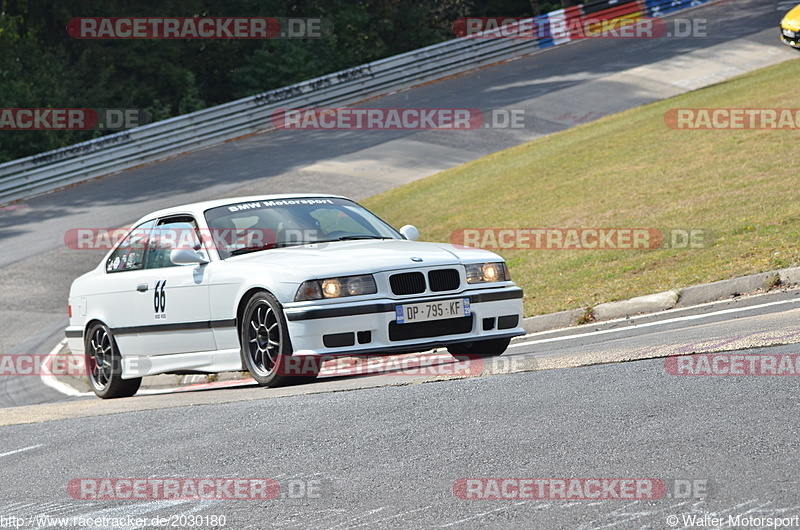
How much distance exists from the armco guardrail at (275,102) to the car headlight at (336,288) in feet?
66.3

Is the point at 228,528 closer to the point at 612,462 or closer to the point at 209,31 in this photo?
the point at 612,462

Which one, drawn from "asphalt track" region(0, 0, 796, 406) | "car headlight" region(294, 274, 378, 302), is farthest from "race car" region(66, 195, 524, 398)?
"asphalt track" region(0, 0, 796, 406)

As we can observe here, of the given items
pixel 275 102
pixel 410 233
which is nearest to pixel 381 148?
pixel 275 102

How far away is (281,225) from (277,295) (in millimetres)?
1161

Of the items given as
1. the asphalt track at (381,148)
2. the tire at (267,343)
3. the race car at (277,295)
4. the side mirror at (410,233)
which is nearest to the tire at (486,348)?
the race car at (277,295)

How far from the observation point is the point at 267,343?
7883 mm

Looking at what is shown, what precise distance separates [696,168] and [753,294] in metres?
6.25

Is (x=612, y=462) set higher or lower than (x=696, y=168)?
lower

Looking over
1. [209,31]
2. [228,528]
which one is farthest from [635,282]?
[209,31]

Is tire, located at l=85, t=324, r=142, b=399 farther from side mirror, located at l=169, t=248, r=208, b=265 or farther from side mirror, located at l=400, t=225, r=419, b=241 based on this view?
side mirror, located at l=400, t=225, r=419, b=241

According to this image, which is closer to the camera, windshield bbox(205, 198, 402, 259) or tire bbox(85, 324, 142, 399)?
windshield bbox(205, 198, 402, 259)

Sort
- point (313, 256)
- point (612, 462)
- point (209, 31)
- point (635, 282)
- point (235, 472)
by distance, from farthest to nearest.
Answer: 1. point (209, 31)
2. point (635, 282)
3. point (313, 256)
4. point (235, 472)
5. point (612, 462)

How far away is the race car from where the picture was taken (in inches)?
301

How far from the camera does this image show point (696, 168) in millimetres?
16391
